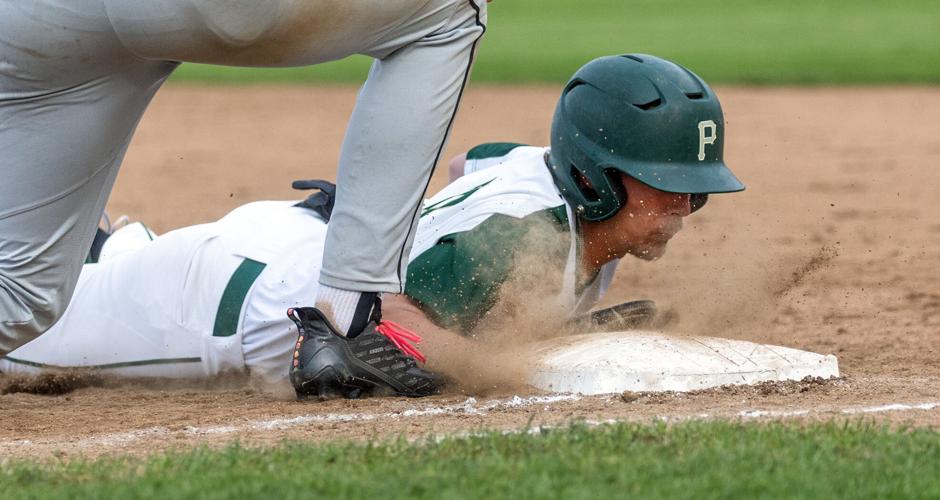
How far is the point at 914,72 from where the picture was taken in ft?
Result: 49.9

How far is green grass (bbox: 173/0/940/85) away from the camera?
627 inches

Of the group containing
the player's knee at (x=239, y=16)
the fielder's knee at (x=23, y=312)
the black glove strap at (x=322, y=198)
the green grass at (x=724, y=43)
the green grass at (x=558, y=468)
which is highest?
the green grass at (x=724, y=43)

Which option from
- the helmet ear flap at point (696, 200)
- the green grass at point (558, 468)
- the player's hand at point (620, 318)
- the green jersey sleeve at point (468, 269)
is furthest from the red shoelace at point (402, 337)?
the helmet ear flap at point (696, 200)

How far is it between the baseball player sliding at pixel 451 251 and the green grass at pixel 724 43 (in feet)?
36.6

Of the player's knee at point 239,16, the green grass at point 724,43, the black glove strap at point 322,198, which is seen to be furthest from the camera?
the green grass at point 724,43

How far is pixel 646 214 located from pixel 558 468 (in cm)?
169

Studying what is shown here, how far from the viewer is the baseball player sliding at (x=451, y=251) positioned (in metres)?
4.14

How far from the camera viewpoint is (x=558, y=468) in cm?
288

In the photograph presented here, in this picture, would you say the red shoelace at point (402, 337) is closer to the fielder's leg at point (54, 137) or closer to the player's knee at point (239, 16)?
the fielder's leg at point (54, 137)

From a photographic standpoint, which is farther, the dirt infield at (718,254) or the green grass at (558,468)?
the dirt infield at (718,254)

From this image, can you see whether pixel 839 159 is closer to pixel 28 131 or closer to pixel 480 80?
pixel 480 80

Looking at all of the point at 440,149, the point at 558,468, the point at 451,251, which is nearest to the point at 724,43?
the point at 451,251

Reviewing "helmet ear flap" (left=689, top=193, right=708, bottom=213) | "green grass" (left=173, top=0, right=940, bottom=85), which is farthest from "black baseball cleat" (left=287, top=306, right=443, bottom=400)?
"green grass" (left=173, top=0, right=940, bottom=85)

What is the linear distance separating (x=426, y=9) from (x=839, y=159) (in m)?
7.88
